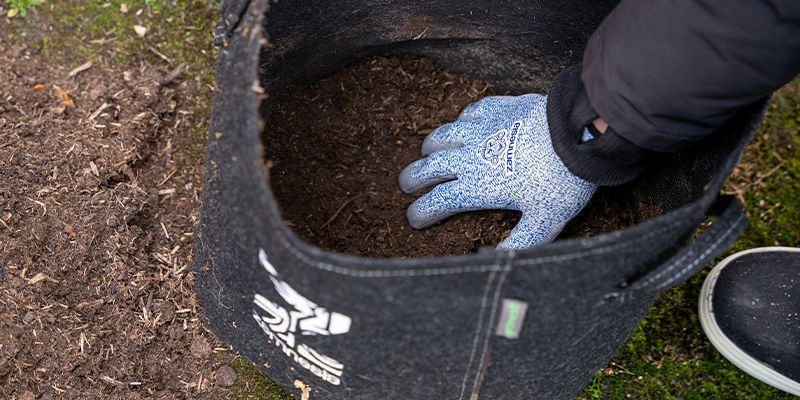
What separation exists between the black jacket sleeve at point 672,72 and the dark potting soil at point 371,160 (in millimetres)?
372

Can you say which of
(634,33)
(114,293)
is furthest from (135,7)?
(634,33)

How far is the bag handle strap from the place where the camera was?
83cm

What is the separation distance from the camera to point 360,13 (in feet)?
4.75

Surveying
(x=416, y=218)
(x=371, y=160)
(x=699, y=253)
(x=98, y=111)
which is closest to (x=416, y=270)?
(x=699, y=253)

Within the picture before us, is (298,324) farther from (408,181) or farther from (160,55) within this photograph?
(160,55)

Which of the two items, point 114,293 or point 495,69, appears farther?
point 495,69

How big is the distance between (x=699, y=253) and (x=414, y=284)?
0.42 m

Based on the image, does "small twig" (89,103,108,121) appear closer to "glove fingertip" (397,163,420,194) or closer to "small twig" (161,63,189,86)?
"small twig" (161,63,189,86)

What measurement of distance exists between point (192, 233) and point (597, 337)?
0.96 metres

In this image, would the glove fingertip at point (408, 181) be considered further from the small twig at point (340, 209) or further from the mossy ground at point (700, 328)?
the mossy ground at point (700, 328)

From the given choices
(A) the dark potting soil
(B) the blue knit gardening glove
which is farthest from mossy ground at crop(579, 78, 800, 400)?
(B) the blue knit gardening glove

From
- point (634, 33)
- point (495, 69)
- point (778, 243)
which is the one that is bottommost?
point (778, 243)

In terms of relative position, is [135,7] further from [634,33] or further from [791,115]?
[791,115]

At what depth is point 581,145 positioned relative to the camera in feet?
3.68
